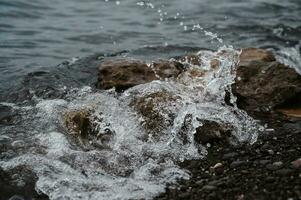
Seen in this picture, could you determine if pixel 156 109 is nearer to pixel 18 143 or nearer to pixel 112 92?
pixel 112 92

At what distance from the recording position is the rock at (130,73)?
8.09m

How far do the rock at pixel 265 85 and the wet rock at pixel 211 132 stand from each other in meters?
1.17

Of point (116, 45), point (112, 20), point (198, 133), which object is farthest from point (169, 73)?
point (112, 20)

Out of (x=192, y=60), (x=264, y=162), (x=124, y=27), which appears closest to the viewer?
(x=264, y=162)

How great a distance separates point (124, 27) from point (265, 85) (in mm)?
5996

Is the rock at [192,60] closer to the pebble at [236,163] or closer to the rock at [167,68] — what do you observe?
the rock at [167,68]

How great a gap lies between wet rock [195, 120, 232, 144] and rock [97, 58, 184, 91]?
6.00 ft

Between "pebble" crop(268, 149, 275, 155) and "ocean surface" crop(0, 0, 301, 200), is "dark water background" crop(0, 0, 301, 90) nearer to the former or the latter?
"ocean surface" crop(0, 0, 301, 200)

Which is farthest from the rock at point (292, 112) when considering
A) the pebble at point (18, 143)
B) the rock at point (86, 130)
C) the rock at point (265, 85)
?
the pebble at point (18, 143)

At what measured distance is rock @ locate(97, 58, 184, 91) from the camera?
809 cm

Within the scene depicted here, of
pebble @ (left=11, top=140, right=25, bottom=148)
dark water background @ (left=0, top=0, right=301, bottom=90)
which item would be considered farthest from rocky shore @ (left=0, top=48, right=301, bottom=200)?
dark water background @ (left=0, top=0, right=301, bottom=90)

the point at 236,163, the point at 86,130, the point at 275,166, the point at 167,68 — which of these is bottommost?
the point at 86,130

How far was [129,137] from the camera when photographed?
21.1 feet

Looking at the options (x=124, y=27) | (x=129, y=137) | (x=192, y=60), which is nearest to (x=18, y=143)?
(x=129, y=137)
